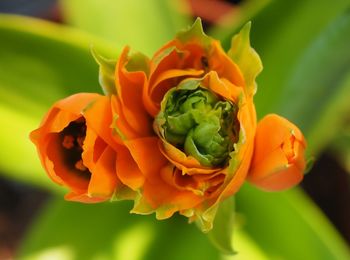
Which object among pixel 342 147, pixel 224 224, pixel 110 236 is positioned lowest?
pixel 110 236

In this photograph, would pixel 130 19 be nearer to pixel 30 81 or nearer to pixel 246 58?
pixel 30 81

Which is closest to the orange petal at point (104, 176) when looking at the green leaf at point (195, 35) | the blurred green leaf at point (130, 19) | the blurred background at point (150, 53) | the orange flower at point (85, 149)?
the orange flower at point (85, 149)

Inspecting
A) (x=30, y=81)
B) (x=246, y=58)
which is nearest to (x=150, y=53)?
(x=30, y=81)

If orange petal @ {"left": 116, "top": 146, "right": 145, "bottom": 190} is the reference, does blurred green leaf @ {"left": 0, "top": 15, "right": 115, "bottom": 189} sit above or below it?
below

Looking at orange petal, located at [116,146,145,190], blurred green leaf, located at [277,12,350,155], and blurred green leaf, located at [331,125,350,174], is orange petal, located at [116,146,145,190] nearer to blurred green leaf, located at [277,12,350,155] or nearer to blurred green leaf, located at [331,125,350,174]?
blurred green leaf, located at [277,12,350,155]

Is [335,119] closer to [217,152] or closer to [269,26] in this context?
[269,26]

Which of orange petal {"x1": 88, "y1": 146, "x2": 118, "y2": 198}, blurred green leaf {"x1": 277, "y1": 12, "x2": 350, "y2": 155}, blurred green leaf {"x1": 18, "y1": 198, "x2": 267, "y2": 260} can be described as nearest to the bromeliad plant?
orange petal {"x1": 88, "y1": 146, "x2": 118, "y2": 198}
